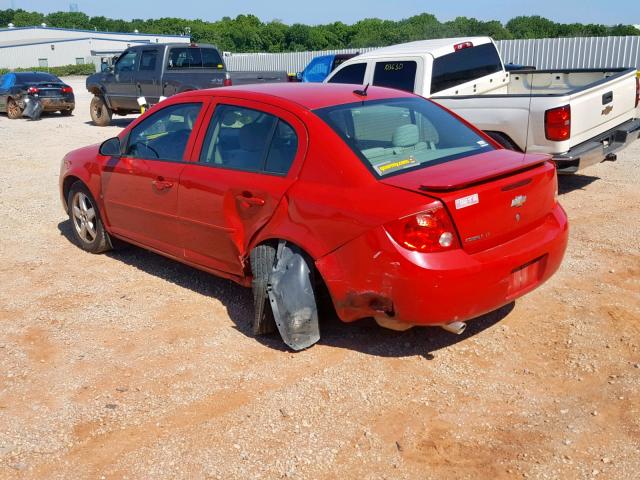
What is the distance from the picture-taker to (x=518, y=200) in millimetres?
4055

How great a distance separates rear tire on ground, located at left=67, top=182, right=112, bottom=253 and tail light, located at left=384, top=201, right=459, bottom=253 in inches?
141

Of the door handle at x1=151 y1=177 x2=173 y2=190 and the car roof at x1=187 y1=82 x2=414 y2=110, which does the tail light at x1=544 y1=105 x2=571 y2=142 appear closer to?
the car roof at x1=187 y1=82 x2=414 y2=110

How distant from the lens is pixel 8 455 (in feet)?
11.3

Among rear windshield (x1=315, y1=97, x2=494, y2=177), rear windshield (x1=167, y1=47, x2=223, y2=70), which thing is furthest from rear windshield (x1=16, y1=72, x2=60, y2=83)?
rear windshield (x1=315, y1=97, x2=494, y2=177)

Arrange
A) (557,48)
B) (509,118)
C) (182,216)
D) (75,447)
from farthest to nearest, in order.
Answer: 1. (557,48)
2. (509,118)
3. (182,216)
4. (75,447)

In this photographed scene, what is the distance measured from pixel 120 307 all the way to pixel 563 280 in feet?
11.7

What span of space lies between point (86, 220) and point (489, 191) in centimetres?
420

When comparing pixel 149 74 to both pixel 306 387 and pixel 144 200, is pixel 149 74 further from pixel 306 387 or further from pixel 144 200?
pixel 306 387

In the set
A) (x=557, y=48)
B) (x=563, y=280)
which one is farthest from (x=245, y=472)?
(x=557, y=48)

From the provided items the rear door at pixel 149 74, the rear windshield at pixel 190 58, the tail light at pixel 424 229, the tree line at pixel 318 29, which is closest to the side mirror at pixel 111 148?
the tail light at pixel 424 229

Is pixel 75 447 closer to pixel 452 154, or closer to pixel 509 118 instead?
pixel 452 154

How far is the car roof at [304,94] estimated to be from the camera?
4.59 meters

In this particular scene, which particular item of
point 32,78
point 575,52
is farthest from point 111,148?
point 575,52

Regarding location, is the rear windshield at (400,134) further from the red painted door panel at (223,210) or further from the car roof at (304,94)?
the red painted door panel at (223,210)
